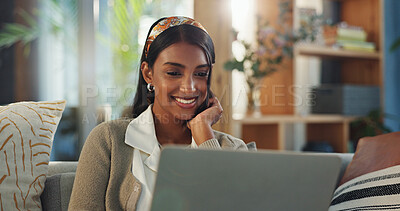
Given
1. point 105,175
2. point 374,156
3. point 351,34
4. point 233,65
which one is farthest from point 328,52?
point 105,175

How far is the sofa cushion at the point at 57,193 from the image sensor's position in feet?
4.01

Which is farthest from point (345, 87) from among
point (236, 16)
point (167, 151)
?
point (167, 151)

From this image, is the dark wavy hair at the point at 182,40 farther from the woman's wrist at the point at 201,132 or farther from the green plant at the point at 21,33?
the green plant at the point at 21,33

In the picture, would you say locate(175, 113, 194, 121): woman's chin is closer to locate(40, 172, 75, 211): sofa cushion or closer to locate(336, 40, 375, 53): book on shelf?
locate(40, 172, 75, 211): sofa cushion

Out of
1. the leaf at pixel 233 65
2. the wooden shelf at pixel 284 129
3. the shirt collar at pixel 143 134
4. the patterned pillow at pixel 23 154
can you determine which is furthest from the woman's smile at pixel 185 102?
the wooden shelf at pixel 284 129

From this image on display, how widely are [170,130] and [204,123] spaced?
0.12 metres

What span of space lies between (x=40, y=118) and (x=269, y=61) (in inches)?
68.1

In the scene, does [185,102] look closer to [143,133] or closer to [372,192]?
[143,133]

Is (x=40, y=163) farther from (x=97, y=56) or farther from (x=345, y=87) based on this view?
(x=345, y=87)

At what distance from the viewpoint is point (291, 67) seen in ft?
9.36

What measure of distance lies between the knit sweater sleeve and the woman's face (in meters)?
0.19

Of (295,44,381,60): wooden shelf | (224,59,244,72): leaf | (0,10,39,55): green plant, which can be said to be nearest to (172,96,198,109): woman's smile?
(224,59,244,72): leaf

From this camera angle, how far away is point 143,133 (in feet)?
4.00

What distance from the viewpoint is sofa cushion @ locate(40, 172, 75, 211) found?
1224mm
